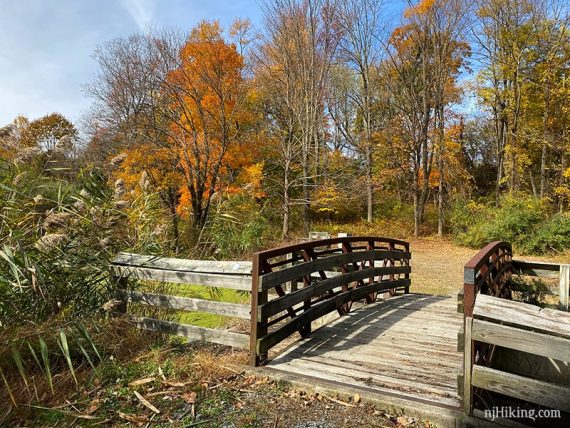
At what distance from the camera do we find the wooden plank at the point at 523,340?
253cm

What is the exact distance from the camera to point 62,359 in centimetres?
360

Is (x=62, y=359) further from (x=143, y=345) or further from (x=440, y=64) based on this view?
(x=440, y=64)

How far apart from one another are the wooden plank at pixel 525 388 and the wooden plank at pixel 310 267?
6.20ft

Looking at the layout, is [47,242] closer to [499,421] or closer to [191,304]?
[191,304]

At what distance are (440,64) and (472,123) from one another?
8.22 m

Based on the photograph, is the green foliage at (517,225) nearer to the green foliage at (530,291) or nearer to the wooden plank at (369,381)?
the green foliage at (530,291)

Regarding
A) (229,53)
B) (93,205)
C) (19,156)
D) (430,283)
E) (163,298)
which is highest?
(229,53)

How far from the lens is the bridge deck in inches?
133

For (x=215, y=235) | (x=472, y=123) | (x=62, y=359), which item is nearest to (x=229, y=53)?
(x=215, y=235)

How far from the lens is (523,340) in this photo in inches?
105

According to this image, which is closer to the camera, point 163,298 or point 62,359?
point 62,359

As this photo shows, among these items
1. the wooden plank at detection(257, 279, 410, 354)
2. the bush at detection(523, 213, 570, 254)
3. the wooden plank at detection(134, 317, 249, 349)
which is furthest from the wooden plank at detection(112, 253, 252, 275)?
the bush at detection(523, 213, 570, 254)

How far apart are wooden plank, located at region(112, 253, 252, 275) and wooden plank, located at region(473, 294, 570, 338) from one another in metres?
2.14

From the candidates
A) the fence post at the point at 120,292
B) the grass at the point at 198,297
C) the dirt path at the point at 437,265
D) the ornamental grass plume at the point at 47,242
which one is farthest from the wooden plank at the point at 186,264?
the dirt path at the point at 437,265
